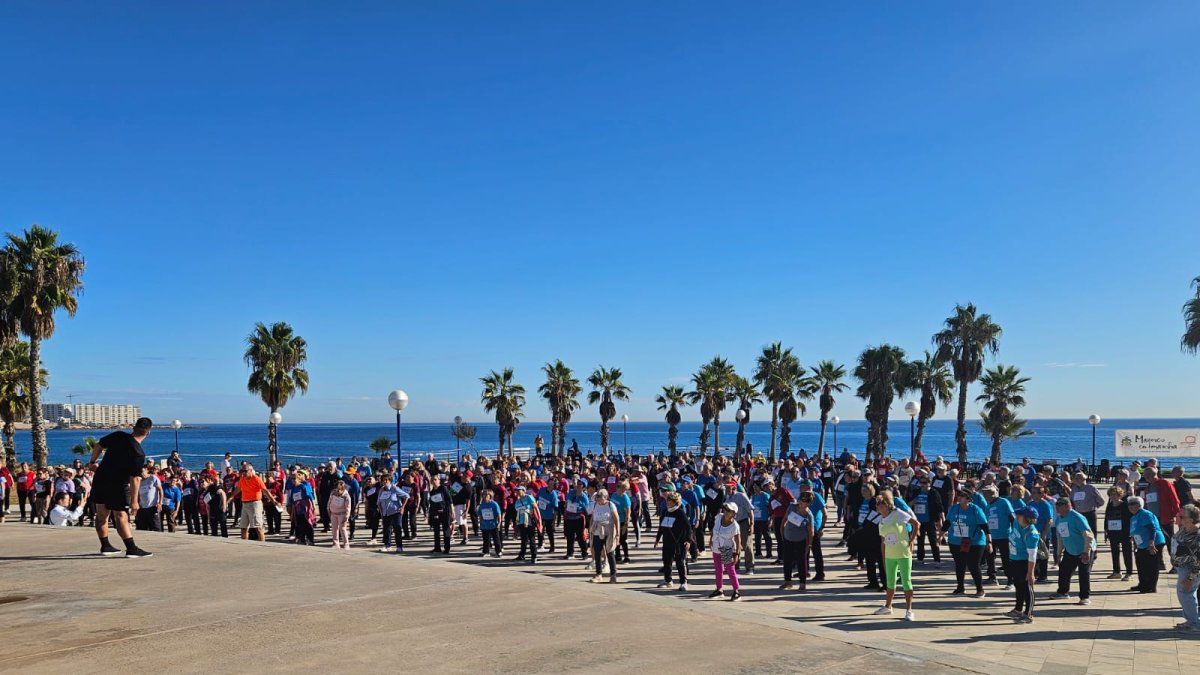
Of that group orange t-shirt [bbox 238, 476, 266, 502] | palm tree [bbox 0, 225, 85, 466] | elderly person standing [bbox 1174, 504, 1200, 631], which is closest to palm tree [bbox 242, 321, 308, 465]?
palm tree [bbox 0, 225, 85, 466]

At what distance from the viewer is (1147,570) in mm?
12523

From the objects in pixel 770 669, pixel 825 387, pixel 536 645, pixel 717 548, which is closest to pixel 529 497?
pixel 717 548

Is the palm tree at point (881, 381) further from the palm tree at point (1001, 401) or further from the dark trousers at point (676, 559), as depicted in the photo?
the dark trousers at point (676, 559)

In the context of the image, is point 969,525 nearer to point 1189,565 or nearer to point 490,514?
point 1189,565

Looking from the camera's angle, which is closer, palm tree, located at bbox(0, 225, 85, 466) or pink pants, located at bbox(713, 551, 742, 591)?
pink pants, located at bbox(713, 551, 742, 591)

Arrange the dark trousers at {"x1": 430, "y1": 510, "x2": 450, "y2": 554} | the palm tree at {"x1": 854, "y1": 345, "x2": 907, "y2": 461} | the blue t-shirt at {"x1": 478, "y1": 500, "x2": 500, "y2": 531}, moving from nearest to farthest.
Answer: the blue t-shirt at {"x1": 478, "y1": 500, "x2": 500, "y2": 531} < the dark trousers at {"x1": 430, "y1": 510, "x2": 450, "y2": 554} < the palm tree at {"x1": 854, "y1": 345, "x2": 907, "y2": 461}

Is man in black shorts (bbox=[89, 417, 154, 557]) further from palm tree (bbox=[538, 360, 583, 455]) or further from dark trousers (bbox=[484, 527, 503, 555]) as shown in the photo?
palm tree (bbox=[538, 360, 583, 455])

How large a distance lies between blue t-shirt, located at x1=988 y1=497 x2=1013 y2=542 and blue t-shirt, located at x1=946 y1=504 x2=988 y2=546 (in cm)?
25

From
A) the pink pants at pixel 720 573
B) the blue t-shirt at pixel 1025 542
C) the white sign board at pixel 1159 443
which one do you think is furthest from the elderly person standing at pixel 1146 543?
the white sign board at pixel 1159 443

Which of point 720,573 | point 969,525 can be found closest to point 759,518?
point 720,573

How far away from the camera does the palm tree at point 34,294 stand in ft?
113

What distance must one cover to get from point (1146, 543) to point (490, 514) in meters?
11.3

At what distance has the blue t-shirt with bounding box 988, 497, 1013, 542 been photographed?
41.5 ft

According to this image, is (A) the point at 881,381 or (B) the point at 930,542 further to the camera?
(A) the point at 881,381
